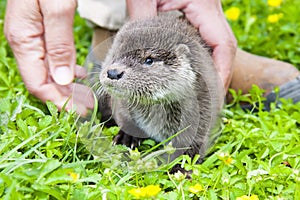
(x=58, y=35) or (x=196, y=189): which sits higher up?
(x=58, y=35)

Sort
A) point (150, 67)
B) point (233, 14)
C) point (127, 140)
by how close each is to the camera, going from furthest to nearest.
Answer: point (233, 14) → point (127, 140) → point (150, 67)

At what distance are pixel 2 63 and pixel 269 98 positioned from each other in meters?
1.78

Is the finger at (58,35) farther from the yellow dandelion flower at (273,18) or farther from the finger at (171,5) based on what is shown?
the yellow dandelion flower at (273,18)

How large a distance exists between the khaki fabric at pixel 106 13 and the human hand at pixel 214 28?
70 centimetres

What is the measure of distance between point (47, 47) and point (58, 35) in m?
0.10

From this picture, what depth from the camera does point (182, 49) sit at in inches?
110

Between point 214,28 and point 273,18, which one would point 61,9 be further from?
point 273,18

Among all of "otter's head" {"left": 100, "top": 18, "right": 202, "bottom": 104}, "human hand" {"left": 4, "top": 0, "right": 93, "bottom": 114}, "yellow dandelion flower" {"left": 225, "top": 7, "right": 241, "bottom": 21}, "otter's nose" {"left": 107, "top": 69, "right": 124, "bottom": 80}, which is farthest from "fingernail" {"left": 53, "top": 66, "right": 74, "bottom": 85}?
"yellow dandelion flower" {"left": 225, "top": 7, "right": 241, "bottom": 21}

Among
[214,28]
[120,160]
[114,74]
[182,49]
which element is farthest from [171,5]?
[120,160]

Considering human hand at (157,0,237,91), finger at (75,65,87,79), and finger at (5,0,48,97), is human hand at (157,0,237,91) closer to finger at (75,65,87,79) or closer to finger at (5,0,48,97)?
finger at (75,65,87,79)

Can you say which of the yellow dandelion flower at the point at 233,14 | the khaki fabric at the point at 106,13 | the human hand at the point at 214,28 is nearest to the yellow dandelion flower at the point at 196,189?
the human hand at the point at 214,28

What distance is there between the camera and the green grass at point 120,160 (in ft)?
7.55

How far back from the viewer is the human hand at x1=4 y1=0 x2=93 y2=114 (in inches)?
120

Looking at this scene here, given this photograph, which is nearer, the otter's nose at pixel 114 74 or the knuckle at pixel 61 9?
the otter's nose at pixel 114 74
